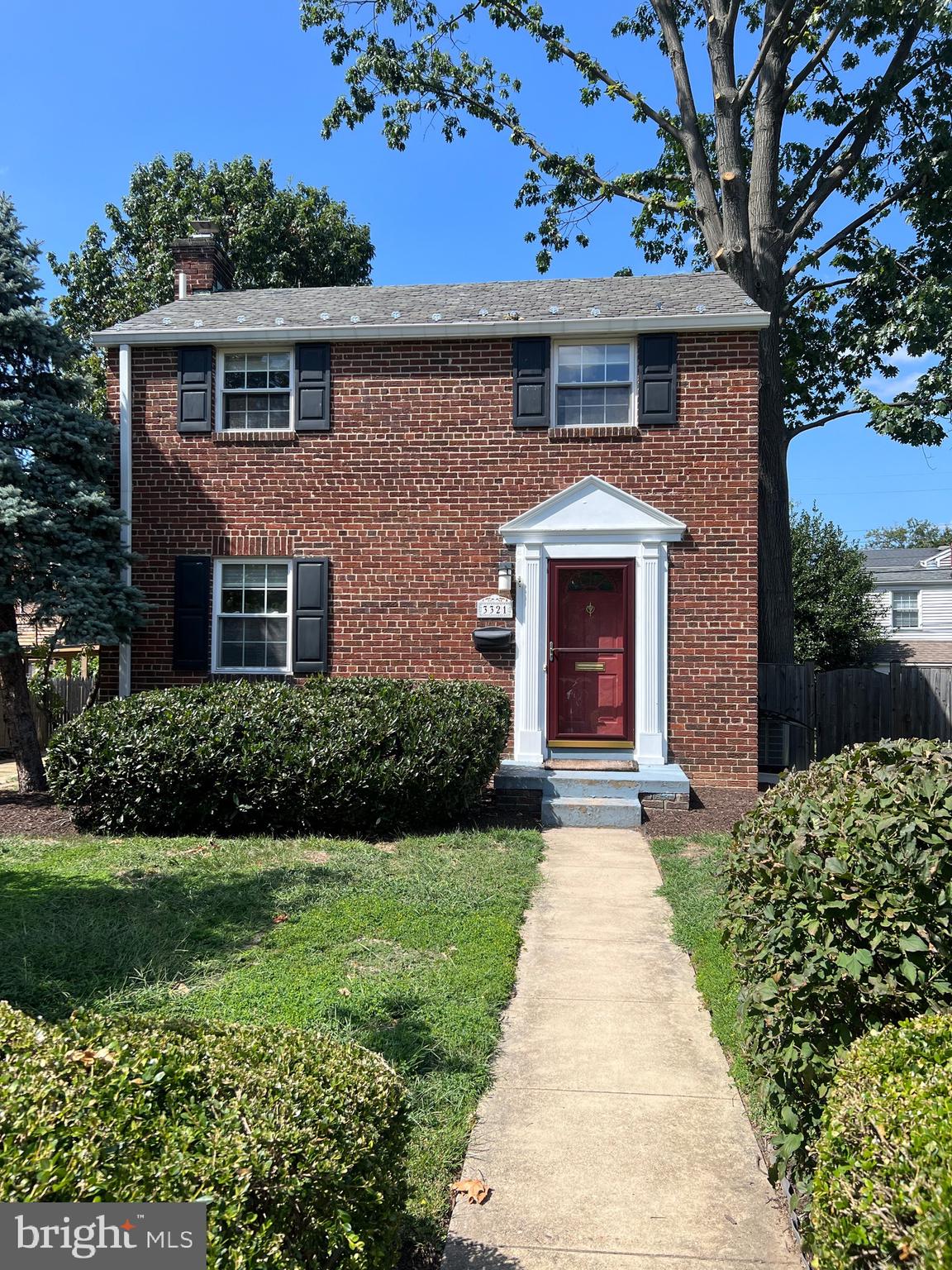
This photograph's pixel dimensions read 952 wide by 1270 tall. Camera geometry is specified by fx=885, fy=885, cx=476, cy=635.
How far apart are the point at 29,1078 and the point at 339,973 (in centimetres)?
274

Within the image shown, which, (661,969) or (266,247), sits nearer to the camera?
(661,969)

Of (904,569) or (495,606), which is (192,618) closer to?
(495,606)

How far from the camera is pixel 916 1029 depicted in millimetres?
2279

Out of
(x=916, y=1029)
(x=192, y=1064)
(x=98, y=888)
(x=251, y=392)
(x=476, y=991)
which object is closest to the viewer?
(x=192, y=1064)

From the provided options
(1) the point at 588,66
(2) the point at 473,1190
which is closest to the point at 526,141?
(1) the point at 588,66

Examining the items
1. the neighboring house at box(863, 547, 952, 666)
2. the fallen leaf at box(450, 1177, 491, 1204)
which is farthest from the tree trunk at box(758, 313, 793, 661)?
the neighboring house at box(863, 547, 952, 666)

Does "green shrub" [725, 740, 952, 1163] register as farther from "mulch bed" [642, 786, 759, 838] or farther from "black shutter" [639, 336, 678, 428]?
"black shutter" [639, 336, 678, 428]

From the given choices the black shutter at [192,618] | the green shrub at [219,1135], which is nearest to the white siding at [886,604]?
the black shutter at [192,618]

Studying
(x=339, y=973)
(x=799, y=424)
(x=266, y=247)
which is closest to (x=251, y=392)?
(x=339, y=973)

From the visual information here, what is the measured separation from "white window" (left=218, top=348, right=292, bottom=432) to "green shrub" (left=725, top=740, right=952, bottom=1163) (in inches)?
386

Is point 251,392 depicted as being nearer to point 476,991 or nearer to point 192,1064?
point 476,991

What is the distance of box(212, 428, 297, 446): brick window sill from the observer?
11188 millimetres

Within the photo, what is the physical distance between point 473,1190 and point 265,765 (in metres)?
5.60

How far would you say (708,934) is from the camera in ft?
17.8
